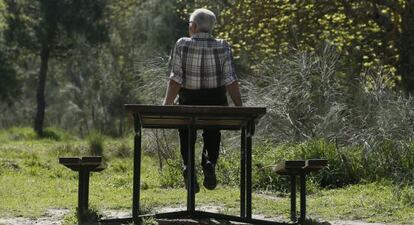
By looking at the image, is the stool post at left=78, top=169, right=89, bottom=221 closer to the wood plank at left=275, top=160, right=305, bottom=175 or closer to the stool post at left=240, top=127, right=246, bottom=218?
the stool post at left=240, top=127, right=246, bottom=218

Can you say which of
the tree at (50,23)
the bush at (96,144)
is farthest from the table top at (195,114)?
the tree at (50,23)

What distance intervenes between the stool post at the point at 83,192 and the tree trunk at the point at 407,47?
9.41 meters

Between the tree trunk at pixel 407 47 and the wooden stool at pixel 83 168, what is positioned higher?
the tree trunk at pixel 407 47

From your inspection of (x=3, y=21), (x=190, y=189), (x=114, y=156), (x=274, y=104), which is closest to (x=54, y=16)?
(x=3, y=21)

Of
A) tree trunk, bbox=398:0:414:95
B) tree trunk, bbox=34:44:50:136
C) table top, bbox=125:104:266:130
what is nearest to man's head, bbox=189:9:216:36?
table top, bbox=125:104:266:130

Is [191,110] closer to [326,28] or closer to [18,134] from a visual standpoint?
[326,28]

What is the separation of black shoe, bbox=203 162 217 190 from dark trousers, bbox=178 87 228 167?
15 cm

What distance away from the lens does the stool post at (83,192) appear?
7363 mm

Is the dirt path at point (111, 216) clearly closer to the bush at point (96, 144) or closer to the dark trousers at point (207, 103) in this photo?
the dark trousers at point (207, 103)

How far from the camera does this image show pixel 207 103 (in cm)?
750

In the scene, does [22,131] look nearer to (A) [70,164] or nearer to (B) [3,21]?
A: (B) [3,21]

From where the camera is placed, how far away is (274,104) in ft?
44.5

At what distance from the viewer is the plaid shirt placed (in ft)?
24.2

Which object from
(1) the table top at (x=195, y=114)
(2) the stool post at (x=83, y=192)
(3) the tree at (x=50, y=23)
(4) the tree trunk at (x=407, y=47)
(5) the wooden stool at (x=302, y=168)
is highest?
(3) the tree at (x=50, y=23)
